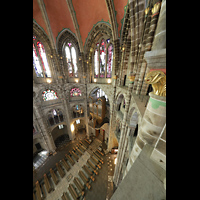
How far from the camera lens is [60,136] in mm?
12781

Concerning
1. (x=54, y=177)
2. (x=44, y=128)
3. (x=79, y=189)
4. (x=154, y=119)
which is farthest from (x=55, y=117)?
(x=154, y=119)

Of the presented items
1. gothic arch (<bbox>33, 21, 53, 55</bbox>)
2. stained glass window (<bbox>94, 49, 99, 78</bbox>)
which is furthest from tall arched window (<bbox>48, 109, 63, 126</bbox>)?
stained glass window (<bbox>94, 49, 99, 78</bbox>)

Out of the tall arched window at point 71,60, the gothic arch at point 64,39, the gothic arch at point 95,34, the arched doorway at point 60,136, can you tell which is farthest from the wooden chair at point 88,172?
the gothic arch at point 64,39

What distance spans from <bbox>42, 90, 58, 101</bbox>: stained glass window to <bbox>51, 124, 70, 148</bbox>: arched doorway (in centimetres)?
628

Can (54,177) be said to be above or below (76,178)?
below

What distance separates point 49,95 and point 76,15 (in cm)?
856

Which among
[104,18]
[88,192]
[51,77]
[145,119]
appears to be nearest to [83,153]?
[88,192]

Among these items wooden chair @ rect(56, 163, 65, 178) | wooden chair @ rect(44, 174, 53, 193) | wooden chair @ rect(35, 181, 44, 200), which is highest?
wooden chair @ rect(56, 163, 65, 178)

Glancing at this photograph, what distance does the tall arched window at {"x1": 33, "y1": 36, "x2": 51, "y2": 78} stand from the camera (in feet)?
25.3

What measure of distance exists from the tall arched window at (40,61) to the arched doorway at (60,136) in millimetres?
8982

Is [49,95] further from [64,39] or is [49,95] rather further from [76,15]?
[76,15]

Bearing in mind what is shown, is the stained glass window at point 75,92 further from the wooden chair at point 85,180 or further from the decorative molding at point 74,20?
the wooden chair at point 85,180

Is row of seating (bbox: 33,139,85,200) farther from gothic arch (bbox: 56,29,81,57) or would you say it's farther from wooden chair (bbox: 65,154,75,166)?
gothic arch (bbox: 56,29,81,57)
